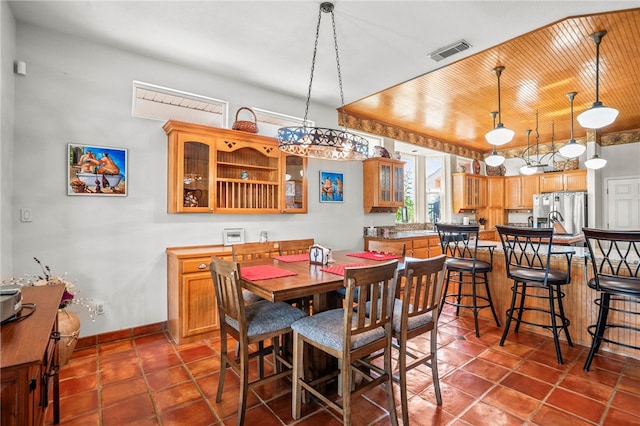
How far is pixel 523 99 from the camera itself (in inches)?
178

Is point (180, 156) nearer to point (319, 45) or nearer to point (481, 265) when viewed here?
point (319, 45)

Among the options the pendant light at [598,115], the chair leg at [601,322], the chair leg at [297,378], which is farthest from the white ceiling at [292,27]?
the chair leg at [297,378]

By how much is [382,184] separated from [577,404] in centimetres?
362

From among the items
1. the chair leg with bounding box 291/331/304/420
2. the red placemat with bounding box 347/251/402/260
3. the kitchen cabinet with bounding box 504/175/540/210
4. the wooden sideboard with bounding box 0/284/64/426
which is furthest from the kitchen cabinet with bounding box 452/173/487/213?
the wooden sideboard with bounding box 0/284/64/426

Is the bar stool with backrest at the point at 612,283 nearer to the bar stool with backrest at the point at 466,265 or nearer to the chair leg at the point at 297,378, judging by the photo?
the bar stool with backrest at the point at 466,265

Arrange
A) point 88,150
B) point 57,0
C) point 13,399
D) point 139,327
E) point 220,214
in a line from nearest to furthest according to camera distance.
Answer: point 13,399
point 57,0
point 88,150
point 139,327
point 220,214

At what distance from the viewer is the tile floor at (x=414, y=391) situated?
1931mm

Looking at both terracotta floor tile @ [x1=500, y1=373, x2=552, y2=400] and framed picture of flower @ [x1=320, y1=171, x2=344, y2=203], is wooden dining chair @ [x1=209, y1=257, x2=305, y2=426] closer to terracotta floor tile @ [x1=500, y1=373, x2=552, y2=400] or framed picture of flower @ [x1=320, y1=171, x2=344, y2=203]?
terracotta floor tile @ [x1=500, y1=373, x2=552, y2=400]

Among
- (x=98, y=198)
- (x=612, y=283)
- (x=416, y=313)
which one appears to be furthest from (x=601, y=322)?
(x=98, y=198)

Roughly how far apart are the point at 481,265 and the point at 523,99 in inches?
112

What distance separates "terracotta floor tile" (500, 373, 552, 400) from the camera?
2172 millimetres

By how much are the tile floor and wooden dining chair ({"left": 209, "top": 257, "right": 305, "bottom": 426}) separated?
0.81 feet

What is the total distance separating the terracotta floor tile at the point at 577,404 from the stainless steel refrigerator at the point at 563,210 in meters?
4.53

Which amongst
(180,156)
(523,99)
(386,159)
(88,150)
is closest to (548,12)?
(523,99)
